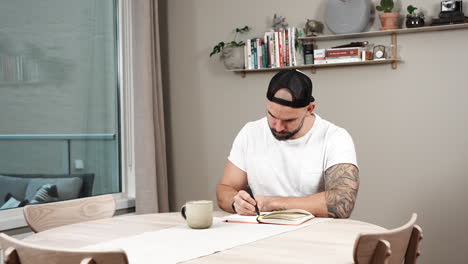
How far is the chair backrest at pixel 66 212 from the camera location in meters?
2.30

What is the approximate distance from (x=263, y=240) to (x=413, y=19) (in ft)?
7.30

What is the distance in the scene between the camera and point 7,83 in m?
3.37

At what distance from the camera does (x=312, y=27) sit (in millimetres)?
3801

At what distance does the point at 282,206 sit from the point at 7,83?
1.97 metres

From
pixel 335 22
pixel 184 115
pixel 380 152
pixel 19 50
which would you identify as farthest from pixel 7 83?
pixel 380 152

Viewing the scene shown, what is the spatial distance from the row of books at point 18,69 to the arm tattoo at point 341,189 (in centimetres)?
202

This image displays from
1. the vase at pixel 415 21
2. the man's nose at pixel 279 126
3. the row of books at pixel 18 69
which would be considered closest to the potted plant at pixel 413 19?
the vase at pixel 415 21

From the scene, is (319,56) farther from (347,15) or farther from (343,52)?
(347,15)

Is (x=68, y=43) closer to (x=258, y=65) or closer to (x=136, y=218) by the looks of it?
(x=258, y=65)

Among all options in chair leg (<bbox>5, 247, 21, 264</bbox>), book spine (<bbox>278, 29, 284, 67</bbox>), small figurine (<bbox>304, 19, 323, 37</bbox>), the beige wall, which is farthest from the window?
chair leg (<bbox>5, 247, 21, 264</bbox>)

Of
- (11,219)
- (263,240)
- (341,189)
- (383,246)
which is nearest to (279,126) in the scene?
(341,189)

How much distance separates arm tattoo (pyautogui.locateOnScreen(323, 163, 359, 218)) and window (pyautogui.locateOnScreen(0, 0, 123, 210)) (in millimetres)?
1969

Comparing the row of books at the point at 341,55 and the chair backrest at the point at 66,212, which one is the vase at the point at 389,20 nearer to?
the row of books at the point at 341,55

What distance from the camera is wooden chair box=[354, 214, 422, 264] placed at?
1.43m
